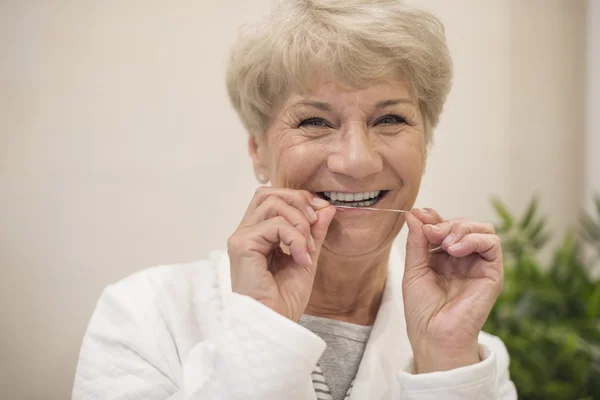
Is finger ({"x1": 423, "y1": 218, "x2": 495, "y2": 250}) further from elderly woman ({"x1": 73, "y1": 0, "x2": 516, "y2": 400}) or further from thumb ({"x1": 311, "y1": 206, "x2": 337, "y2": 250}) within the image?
thumb ({"x1": 311, "y1": 206, "x2": 337, "y2": 250})

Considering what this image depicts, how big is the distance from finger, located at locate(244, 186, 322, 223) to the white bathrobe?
7.4 inches

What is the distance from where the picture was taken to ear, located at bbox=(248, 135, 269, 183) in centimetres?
132

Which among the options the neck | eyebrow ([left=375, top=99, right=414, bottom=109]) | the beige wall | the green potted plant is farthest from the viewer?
the green potted plant

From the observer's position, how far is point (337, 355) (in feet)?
4.12

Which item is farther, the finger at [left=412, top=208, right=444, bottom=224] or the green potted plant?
the green potted plant

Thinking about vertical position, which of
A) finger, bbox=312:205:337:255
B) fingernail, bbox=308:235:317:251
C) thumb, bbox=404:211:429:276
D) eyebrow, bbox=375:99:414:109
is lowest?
thumb, bbox=404:211:429:276

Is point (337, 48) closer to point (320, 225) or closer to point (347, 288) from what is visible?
point (320, 225)

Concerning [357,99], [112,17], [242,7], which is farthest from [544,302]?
[112,17]

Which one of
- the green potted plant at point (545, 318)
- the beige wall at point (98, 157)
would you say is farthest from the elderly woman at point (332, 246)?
the green potted plant at point (545, 318)

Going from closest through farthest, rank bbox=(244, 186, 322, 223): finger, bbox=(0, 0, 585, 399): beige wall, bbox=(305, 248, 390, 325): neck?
bbox=(244, 186, 322, 223): finger → bbox=(305, 248, 390, 325): neck → bbox=(0, 0, 585, 399): beige wall

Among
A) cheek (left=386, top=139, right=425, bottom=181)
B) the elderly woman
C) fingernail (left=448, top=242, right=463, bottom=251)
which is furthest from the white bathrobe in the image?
cheek (left=386, top=139, right=425, bottom=181)

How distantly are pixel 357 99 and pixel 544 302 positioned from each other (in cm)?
144

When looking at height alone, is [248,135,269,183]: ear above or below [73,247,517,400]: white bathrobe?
above

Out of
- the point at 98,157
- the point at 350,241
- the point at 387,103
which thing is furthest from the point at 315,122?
the point at 98,157
